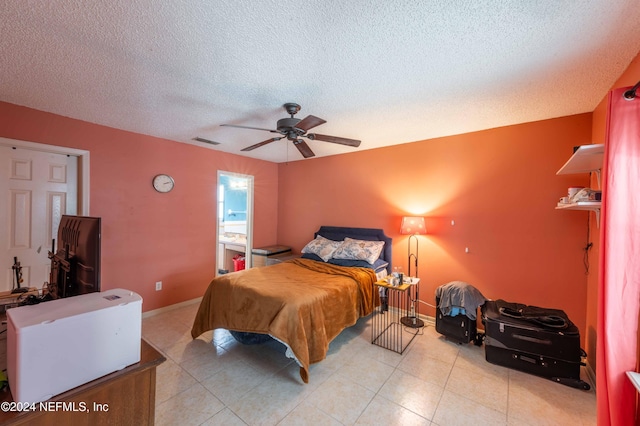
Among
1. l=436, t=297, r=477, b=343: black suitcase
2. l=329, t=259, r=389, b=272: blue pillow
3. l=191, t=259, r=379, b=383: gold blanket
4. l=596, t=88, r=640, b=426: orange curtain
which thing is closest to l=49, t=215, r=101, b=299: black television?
l=191, t=259, r=379, b=383: gold blanket

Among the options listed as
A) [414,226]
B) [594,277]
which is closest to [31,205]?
[414,226]

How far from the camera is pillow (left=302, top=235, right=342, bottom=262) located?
383 cm

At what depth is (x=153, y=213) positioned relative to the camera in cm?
353

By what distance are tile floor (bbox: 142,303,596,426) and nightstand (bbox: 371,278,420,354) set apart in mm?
146

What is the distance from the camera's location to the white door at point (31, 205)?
8.28ft

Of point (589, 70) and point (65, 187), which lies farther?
point (65, 187)

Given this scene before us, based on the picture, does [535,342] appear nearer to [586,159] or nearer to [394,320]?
[394,320]

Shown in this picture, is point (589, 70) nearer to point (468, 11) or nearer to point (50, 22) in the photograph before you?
point (468, 11)

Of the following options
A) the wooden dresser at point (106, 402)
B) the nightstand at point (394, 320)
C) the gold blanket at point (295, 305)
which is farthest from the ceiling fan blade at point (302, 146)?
the wooden dresser at point (106, 402)

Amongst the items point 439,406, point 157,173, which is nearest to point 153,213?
point 157,173

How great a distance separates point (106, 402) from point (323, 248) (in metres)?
3.05

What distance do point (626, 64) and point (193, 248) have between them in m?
4.92

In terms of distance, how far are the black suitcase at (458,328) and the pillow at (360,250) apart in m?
1.05

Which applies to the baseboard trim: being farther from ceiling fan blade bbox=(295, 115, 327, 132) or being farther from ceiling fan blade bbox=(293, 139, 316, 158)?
ceiling fan blade bbox=(295, 115, 327, 132)
